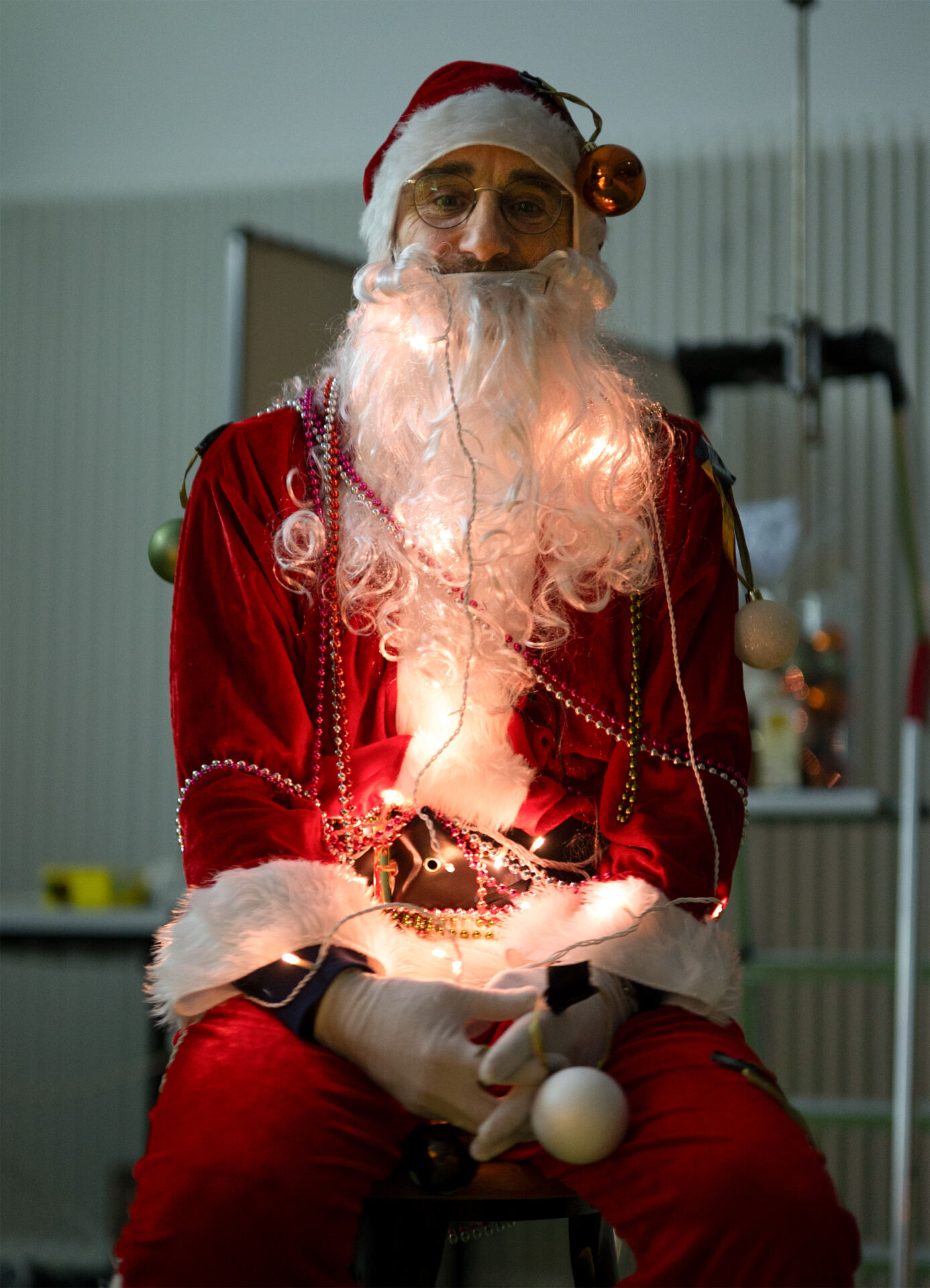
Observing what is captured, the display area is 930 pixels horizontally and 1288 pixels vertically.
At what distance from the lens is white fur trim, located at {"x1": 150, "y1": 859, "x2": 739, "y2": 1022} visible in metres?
1.11

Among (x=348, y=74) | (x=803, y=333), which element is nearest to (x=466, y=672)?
(x=803, y=333)

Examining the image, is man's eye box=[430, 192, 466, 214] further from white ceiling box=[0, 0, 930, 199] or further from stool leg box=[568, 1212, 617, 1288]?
white ceiling box=[0, 0, 930, 199]

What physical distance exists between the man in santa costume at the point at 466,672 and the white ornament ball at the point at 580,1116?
7 centimetres

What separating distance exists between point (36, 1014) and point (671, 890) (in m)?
2.87

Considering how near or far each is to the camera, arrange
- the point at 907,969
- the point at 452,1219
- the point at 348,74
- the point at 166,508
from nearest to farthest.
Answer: the point at 452,1219, the point at 907,969, the point at 348,74, the point at 166,508

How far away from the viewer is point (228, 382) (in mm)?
2775

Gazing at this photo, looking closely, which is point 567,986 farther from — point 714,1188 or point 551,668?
point 551,668

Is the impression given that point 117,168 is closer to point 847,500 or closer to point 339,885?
point 847,500

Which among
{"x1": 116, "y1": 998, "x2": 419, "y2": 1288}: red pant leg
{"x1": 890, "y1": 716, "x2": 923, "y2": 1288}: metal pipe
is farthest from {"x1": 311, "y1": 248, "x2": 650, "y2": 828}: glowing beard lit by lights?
{"x1": 890, "y1": 716, "x2": 923, "y2": 1288}: metal pipe

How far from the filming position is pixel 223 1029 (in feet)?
3.52

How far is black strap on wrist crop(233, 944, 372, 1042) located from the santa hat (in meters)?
0.79

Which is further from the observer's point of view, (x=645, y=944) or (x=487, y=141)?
(x=487, y=141)

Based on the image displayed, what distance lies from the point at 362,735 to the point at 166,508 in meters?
2.49

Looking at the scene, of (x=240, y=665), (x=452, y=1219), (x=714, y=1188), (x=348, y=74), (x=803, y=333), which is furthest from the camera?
(x=348, y=74)
